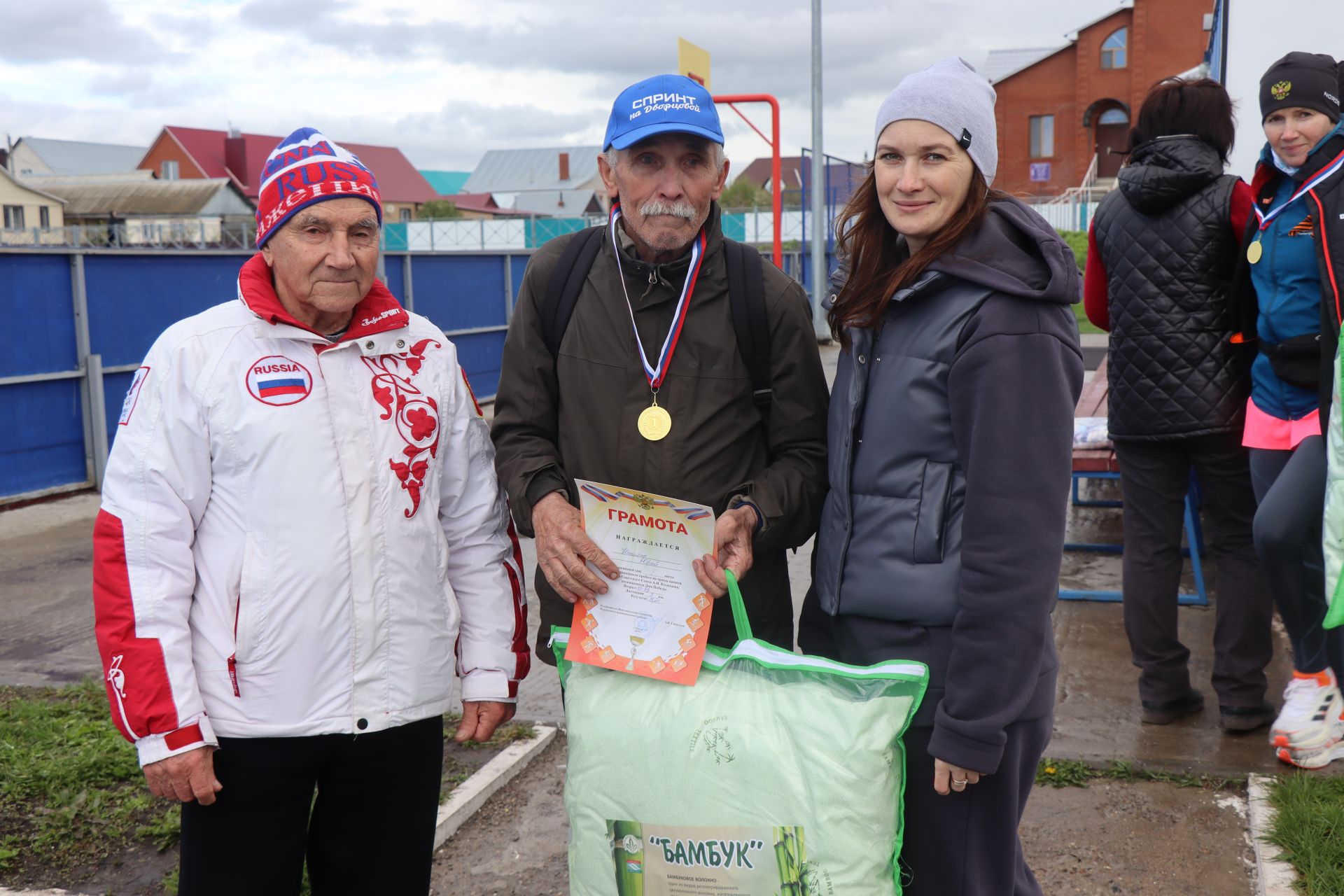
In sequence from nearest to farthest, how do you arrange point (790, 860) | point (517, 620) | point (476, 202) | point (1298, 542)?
point (790, 860)
point (517, 620)
point (1298, 542)
point (476, 202)

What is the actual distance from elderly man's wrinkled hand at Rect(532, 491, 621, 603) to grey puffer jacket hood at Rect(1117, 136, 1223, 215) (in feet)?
9.18

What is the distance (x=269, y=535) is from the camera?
2215 millimetres

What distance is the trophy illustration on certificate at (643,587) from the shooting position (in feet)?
7.37

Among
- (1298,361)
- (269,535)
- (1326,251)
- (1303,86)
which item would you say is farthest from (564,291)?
(1303,86)

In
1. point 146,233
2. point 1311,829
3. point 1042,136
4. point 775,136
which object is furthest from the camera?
point 146,233

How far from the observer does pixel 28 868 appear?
347 centimetres

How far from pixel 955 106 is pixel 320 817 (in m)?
1.93

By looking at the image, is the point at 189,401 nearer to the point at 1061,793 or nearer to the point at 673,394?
the point at 673,394

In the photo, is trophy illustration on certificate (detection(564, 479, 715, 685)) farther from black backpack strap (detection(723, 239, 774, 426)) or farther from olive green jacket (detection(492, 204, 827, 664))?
black backpack strap (detection(723, 239, 774, 426))

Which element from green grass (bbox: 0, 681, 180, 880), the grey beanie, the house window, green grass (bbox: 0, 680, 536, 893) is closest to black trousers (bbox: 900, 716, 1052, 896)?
the grey beanie

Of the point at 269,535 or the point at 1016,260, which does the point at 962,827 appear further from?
the point at 269,535

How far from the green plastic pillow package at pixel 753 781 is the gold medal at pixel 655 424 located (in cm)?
50

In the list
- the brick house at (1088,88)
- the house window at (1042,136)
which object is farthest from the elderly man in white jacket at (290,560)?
the house window at (1042,136)

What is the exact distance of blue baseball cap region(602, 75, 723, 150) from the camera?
2457mm
